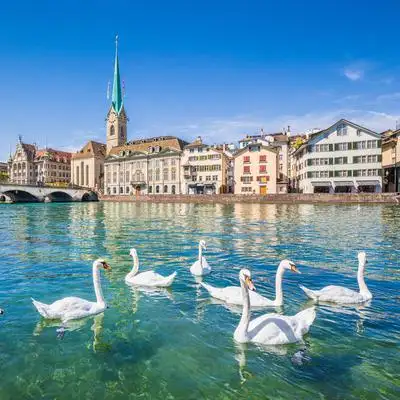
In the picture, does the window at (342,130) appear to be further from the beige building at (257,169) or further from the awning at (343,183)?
the beige building at (257,169)

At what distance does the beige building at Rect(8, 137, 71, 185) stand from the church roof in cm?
1748

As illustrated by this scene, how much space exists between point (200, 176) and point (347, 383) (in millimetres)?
93358

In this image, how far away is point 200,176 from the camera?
323ft

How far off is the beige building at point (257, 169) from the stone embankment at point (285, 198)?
978 centimetres

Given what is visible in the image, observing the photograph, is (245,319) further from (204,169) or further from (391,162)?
(204,169)

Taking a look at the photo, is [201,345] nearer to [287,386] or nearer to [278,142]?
[287,386]

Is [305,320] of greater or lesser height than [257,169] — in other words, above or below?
below

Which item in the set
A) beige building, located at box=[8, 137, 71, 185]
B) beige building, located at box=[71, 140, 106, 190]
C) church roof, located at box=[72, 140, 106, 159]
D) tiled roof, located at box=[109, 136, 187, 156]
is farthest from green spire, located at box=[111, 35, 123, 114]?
beige building, located at box=[8, 137, 71, 185]

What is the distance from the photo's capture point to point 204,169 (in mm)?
97562

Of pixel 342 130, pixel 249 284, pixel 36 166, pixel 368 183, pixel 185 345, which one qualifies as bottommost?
pixel 185 345

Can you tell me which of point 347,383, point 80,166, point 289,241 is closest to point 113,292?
point 347,383

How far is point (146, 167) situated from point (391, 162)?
71293mm

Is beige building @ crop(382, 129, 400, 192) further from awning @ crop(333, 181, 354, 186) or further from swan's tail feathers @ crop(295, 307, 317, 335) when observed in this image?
swan's tail feathers @ crop(295, 307, 317, 335)

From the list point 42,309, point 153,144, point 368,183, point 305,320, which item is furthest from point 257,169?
point 42,309
